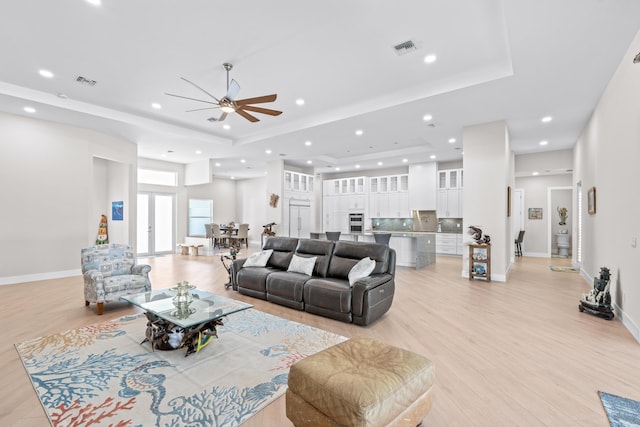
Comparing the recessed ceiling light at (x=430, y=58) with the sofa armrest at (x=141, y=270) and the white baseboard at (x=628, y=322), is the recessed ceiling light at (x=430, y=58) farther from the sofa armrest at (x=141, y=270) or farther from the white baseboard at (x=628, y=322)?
the sofa armrest at (x=141, y=270)

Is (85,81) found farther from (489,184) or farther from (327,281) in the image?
(489,184)

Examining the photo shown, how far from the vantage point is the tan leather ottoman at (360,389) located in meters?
1.51

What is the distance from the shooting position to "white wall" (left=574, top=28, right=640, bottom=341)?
3281 millimetres

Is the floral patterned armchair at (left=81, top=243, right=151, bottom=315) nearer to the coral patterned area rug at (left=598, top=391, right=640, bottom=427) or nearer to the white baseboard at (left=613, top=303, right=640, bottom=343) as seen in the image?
the coral patterned area rug at (left=598, top=391, right=640, bottom=427)

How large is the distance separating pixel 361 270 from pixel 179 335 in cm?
217

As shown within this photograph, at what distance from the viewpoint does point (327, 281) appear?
402 centimetres

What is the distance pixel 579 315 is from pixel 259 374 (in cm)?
423

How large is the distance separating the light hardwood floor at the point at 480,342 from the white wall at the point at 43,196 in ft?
1.83

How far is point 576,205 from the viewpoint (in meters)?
7.35

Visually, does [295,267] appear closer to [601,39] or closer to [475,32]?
[475,32]

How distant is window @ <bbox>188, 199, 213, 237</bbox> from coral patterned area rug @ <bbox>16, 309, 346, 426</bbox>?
8975 millimetres

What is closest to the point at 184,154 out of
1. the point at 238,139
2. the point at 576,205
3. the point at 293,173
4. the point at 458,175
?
the point at 238,139

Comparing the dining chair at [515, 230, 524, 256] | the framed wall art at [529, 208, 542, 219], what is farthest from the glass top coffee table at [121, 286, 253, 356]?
the framed wall art at [529, 208, 542, 219]

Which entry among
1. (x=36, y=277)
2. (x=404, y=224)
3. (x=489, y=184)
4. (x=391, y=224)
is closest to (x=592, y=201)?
(x=489, y=184)
